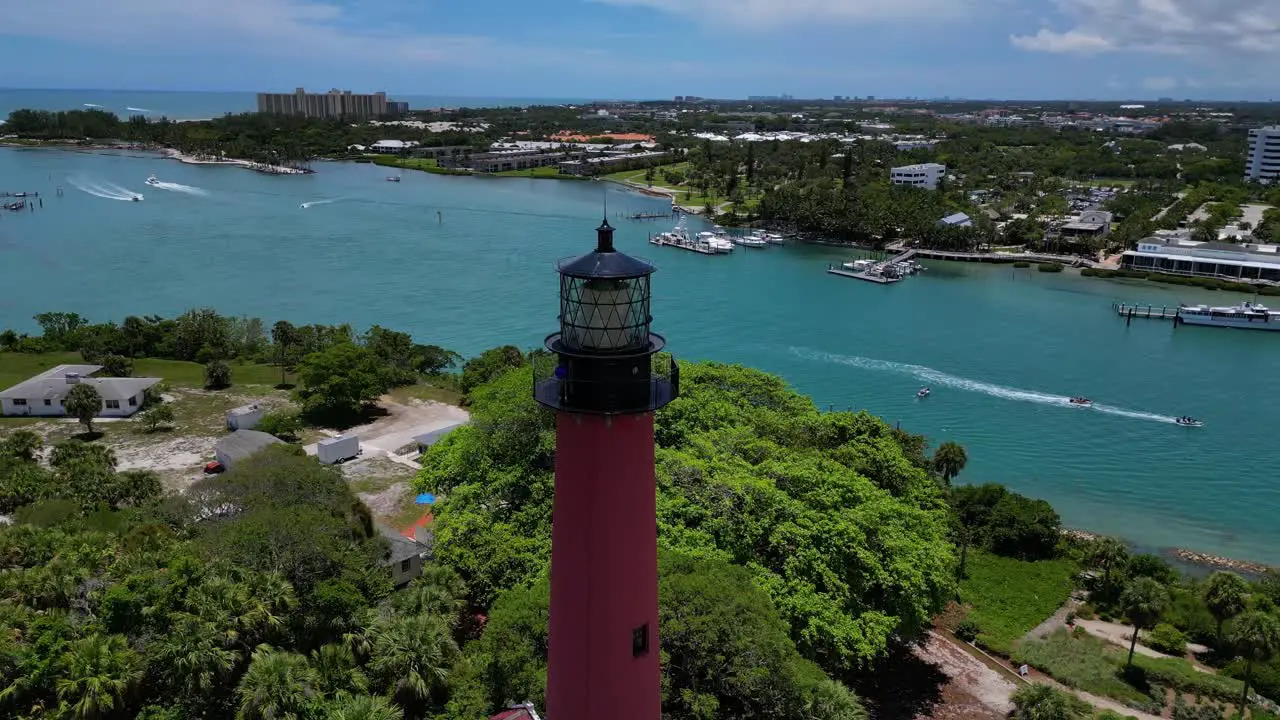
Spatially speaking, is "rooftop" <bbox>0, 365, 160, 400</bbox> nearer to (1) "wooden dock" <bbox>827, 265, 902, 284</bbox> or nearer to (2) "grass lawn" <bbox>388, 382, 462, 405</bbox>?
(2) "grass lawn" <bbox>388, 382, 462, 405</bbox>

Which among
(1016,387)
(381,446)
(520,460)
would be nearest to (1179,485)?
(1016,387)

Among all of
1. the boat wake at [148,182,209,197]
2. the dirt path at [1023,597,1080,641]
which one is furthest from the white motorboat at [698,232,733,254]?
the boat wake at [148,182,209,197]

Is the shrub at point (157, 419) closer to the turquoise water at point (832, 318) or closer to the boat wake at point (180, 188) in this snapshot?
the turquoise water at point (832, 318)

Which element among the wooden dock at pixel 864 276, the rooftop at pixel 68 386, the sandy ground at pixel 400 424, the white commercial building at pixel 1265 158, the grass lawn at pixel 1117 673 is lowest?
the grass lawn at pixel 1117 673

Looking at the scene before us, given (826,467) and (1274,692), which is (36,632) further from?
(1274,692)

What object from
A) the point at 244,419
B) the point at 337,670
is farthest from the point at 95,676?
the point at 244,419

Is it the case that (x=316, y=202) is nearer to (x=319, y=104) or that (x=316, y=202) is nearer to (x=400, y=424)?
(x=400, y=424)

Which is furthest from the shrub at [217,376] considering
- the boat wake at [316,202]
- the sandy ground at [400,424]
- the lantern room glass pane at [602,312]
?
the boat wake at [316,202]
